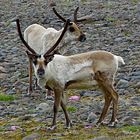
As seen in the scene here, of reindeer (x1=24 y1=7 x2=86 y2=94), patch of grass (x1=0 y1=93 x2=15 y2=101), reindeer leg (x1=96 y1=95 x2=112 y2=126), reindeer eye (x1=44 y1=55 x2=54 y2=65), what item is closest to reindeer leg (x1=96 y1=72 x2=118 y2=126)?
reindeer leg (x1=96 y1=95 x2=112 y2=126)

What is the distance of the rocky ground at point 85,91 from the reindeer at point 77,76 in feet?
1.21

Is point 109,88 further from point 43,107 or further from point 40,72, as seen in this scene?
point 43,107

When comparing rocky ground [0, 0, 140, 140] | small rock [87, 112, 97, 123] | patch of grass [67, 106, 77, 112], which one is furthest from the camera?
patch of grass [67, 106, 77, 112]

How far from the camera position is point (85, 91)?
12875 millimetres

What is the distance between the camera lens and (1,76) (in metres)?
15.3

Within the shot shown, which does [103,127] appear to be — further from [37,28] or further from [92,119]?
[37,28]

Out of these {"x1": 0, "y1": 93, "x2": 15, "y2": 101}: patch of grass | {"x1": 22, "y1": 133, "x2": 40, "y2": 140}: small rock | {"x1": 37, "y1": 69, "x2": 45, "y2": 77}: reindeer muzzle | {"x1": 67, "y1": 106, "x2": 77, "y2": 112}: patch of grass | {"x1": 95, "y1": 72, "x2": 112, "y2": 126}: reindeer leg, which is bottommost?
{"x1": 0, "y1": 93, "x2": 15, "y2": 101}: patch of grass

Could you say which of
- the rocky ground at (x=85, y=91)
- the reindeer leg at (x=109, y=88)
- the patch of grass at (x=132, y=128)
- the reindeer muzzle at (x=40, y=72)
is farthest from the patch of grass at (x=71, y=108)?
→ the patch of grass at (x=132, y=128)

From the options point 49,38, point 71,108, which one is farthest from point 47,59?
point 49,38

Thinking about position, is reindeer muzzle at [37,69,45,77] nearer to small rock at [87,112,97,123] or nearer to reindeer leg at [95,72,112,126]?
reindeer leg at [95,72,112,126]

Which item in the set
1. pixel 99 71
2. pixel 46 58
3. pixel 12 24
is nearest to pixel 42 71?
pixel 46 58

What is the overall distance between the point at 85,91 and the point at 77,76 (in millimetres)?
2676

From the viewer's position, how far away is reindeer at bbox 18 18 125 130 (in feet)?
33.2

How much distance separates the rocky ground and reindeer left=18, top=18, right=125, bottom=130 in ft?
1.21
